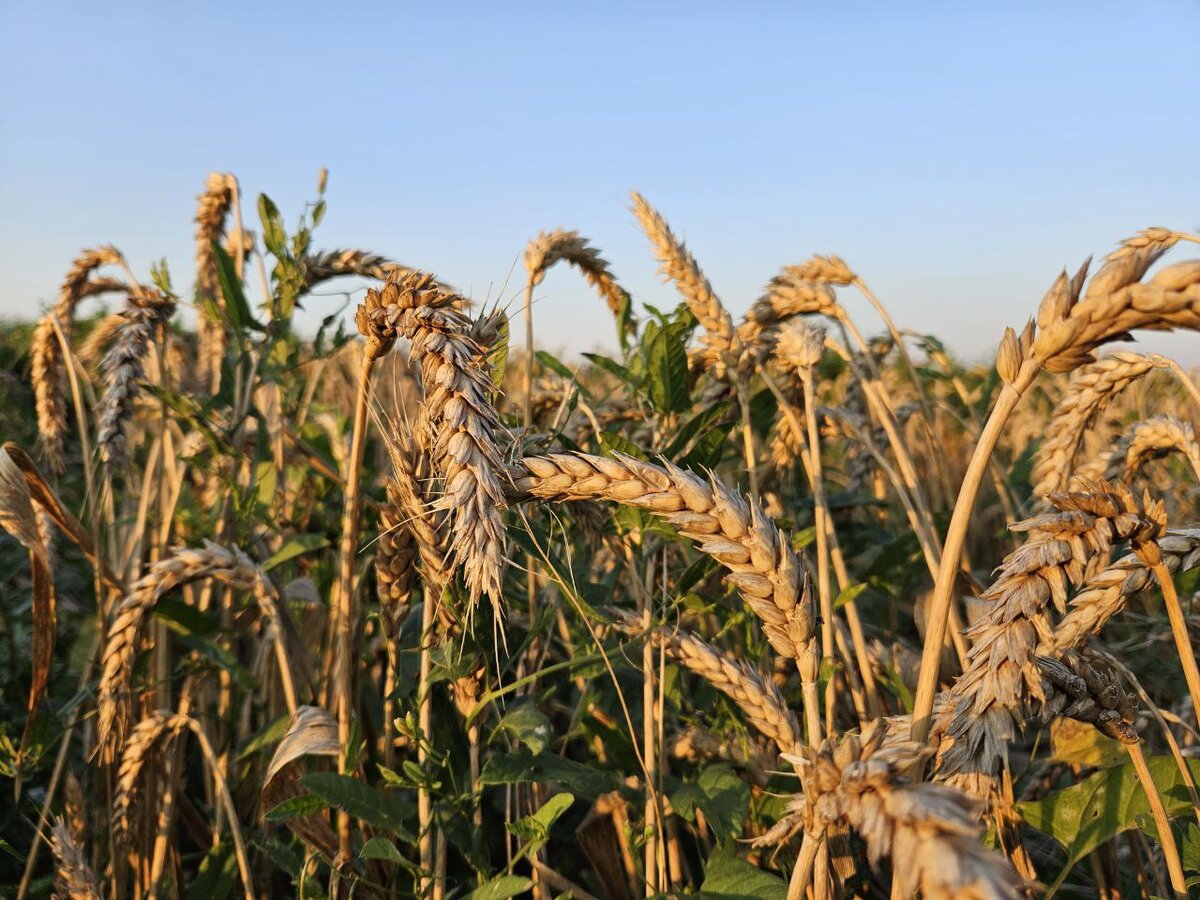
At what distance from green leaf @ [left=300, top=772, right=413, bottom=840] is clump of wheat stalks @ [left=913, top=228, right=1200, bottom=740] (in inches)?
31.9

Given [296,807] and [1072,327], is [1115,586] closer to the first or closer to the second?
[1072,327]

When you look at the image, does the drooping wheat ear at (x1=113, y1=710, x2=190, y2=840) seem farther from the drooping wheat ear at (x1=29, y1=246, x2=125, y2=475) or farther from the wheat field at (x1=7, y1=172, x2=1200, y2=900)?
the drooping wheat ear at (x1=29, y1=246, x2=125, y2=475)

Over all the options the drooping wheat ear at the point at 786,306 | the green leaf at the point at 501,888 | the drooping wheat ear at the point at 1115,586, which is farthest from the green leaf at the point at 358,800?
the drooping wheat ear at the point at 786,306

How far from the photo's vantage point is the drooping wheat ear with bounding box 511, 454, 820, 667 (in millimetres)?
859

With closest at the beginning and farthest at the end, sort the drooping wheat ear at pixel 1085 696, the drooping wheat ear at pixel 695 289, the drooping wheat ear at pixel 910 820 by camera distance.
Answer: the drooping wheat ear at pixel 910 820
the drooping wheat ear at pixel 1085 696
the drooping wheat ear at pixel 695 289

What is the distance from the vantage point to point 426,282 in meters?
1.09

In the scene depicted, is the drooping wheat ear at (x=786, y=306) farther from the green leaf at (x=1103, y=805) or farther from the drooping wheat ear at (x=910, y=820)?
the drooping wheat ear at (x=910, y=820)

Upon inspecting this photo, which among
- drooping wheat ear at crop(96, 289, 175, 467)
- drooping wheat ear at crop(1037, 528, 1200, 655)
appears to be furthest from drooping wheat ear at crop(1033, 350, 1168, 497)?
drooping wheat ear at crop(96, 289, 175, 467)

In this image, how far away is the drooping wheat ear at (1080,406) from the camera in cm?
155

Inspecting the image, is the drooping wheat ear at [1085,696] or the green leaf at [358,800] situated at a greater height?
the drooping wheat ear at [1085,696]

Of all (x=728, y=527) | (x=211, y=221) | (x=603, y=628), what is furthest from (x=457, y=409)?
(x=211, y=221)

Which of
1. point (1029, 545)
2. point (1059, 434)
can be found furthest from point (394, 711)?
point (1059, 434)

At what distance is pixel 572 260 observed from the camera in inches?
81.7

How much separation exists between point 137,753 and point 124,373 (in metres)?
0.75
